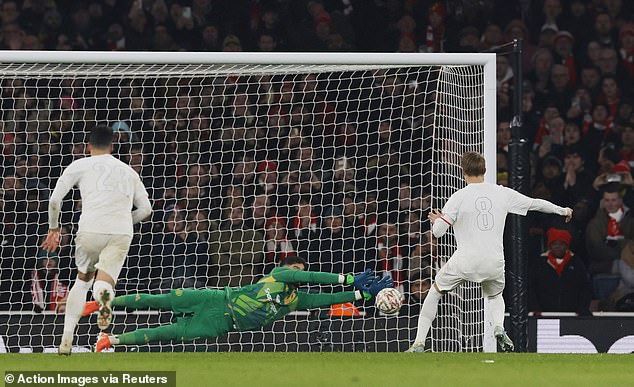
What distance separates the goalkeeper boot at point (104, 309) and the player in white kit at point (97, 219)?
0.26 ft

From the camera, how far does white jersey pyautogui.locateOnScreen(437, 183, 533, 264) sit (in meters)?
10.2

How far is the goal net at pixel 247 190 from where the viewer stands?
11781 millimetres

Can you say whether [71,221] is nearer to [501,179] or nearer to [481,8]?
[501,179]

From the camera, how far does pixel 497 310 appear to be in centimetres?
1043

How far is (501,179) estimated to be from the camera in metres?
14.0

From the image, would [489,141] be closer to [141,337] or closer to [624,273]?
[624,273]

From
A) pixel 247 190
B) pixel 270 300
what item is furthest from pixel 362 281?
pixel 247 190

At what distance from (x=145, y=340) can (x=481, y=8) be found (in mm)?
7064

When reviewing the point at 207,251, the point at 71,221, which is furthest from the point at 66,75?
the point at 207,251

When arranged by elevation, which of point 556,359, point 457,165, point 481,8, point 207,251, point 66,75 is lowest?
point 556,359

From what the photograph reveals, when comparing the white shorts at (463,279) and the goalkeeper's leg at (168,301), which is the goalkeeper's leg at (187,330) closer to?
the goalkeeper's leg at (168,301)

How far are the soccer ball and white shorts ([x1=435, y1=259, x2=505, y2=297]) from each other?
351mm

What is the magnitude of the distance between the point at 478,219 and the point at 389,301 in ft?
3.27

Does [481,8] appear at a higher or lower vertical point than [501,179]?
higher
